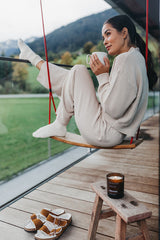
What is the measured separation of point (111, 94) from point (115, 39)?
31 cm

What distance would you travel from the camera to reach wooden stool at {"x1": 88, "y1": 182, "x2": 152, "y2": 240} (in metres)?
1.02

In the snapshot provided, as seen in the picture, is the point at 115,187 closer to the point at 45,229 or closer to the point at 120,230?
the point at 120,230

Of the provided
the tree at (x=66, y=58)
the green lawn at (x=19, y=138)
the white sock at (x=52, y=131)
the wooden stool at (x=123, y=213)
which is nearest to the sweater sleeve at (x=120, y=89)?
the white sock at (x=52, y=131)

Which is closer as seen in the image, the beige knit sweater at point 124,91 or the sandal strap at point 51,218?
the beige knit sweater at point 124,91

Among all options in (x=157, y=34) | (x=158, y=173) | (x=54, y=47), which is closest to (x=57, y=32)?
(x=54, y=47)

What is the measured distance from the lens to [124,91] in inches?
40.9

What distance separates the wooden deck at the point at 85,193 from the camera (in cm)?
141

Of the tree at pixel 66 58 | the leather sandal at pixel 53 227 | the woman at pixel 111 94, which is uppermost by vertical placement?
the tree at pixel 66 58

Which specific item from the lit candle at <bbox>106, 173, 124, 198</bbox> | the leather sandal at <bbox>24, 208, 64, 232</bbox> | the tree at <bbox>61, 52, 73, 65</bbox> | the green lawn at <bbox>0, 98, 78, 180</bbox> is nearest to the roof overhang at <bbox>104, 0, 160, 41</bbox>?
the tree at <bbox>61, 52, 73, 65</bbox>

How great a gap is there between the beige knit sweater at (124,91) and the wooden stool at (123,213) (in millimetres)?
336

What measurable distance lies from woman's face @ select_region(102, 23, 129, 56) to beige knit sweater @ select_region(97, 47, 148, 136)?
0.09 metres

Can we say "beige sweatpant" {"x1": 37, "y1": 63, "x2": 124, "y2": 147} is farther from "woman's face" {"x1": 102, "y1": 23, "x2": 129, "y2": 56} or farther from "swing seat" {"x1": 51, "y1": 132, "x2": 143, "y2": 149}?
"woman's face" {"x1": 102, "y1": 23, "x2": 129, "y2": 56}

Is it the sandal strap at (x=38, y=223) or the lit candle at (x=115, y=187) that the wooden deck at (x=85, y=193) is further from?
the lit candle at (x=115, y=187)

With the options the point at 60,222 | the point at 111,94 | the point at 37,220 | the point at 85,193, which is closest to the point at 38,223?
the point at 37,220
